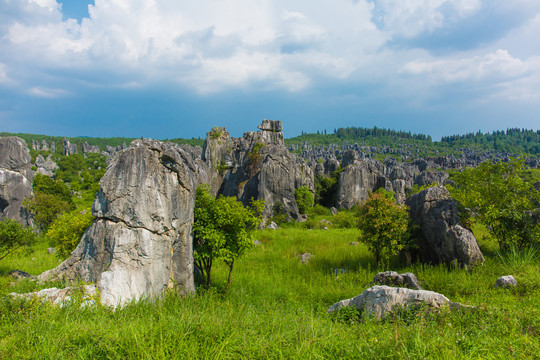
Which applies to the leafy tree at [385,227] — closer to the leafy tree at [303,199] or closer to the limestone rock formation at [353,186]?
the leafy tree at [303,199]

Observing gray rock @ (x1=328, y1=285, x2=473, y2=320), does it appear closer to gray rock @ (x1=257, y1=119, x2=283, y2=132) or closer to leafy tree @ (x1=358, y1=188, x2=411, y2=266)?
leafy tree @ (x1=358, y1=188, x2=411, y2=266)

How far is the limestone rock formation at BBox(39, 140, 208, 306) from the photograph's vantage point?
331 inches

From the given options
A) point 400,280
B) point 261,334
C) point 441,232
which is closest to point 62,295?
point 261,334

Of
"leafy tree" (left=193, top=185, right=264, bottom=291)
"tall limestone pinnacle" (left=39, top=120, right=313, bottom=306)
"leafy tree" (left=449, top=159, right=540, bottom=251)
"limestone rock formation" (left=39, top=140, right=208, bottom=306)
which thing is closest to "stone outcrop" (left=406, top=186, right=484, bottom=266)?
"leafy tree" (left=449, top=159, right=540, bottom=251)

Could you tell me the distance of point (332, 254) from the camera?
55.5ft

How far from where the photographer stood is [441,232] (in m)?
12.4

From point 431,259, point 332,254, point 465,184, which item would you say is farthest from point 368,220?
point 465,184

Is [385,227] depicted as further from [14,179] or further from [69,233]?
[14,179]

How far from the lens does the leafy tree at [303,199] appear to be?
46.8 metres

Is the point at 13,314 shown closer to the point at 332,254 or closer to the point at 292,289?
the point at 292,289

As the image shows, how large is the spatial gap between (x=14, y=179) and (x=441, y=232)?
38.6m

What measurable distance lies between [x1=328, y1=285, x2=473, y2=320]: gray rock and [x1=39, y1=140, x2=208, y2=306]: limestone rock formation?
6192mm

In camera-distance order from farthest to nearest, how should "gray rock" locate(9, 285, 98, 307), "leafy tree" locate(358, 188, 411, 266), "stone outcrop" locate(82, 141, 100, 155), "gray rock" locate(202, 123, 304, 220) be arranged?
"stone outcrop" locate(82, 141, 100, 155) → "gray rock" locate(202, 123, 304, 220) → "leafy tree" locate(358, 188, 411, 266) → "gray rock" locate(9, 285, 98, 307)

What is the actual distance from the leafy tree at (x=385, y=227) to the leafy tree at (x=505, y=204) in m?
2.83
